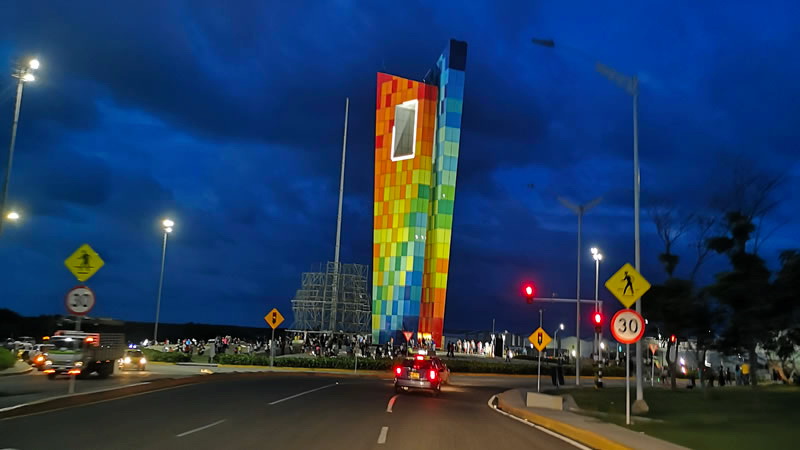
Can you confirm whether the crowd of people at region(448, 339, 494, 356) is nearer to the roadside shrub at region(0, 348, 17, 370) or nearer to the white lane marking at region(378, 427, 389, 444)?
the roadside shrub at region(0, 348, 17, 370)

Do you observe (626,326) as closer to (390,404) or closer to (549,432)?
(549,432)

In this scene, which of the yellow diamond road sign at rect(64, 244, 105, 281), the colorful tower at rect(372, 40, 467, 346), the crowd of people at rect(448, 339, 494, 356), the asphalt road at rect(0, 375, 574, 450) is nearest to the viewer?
the asphalt road at rect(0, 375, 574, 450)

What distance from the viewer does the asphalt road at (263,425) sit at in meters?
12.5

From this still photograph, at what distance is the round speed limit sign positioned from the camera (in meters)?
17.0

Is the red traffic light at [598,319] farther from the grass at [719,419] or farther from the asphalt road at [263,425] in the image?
the asphalt road at [263,425]

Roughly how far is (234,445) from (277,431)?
2.31m

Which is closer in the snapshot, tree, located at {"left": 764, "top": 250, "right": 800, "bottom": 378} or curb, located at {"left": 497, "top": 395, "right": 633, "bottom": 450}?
curb, located at {"left": 497, "top": 395, "right": 633, "bottom": 450}

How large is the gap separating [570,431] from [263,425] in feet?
24.6

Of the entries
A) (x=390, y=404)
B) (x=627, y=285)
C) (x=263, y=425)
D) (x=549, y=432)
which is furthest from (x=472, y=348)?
(x=263, y=425)

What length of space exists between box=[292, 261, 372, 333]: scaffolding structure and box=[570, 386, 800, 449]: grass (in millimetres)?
41997

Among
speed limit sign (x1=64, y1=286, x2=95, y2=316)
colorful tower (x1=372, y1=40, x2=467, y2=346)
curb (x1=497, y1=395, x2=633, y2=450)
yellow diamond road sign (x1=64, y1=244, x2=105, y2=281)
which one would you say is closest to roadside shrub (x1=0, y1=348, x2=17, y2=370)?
yellow diamond road sign (x1=64, y1=244, x2=105, y2=281)

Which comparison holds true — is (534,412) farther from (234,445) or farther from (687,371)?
(687,371)

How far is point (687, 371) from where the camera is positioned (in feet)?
227

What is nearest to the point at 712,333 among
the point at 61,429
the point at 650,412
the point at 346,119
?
the point at 650,412
